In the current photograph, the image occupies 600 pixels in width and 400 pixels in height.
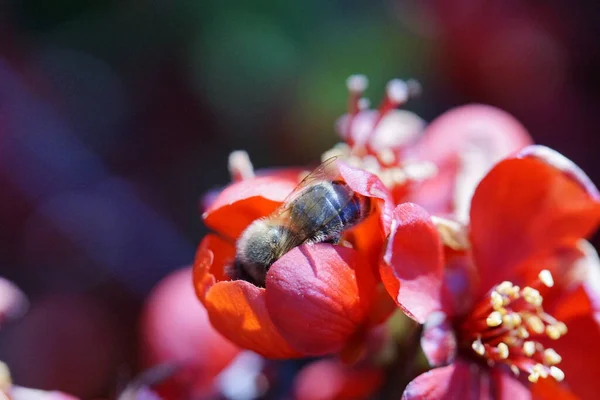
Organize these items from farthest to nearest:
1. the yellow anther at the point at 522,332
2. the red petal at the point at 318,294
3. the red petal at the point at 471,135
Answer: the red petal at the point at 471,135
the yellow anther at the point at 522,332
the red petal at the point at 318,294

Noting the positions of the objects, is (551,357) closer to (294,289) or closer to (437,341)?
(437,341)

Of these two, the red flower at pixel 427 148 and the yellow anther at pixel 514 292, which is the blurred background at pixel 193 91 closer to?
the red flower at pixel 427 148

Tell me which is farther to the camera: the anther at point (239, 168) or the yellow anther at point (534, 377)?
the anther at point (239, 168)

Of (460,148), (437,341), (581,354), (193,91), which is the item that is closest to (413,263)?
(437,341)

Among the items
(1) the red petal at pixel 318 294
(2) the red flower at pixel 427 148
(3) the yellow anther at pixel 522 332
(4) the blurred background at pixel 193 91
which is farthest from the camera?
(4) the blurred background at pixel 193 91

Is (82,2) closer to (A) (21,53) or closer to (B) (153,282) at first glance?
(A) (21,53)

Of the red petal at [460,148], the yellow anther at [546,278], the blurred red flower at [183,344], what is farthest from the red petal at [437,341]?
the blurred red flower at [183,344]

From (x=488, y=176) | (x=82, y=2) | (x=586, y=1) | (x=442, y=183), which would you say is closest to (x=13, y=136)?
(x=82, y=2)
